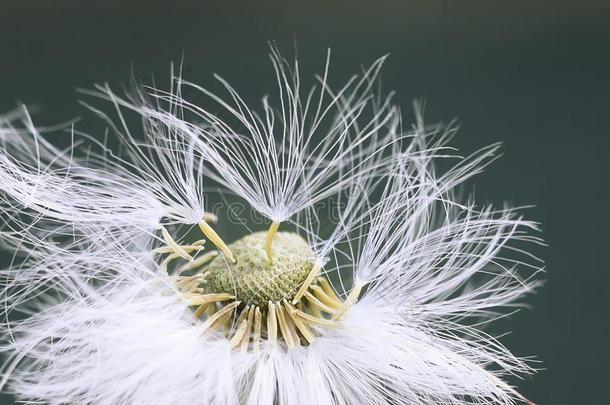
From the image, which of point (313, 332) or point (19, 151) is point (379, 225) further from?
point (19, 151)

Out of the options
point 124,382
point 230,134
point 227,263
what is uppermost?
point 230,134

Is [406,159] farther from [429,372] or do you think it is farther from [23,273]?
[23,273]

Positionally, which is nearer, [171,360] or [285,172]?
[171,360]

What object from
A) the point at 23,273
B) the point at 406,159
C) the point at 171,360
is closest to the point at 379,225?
the point at 406,159

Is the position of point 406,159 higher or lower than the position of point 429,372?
higher
